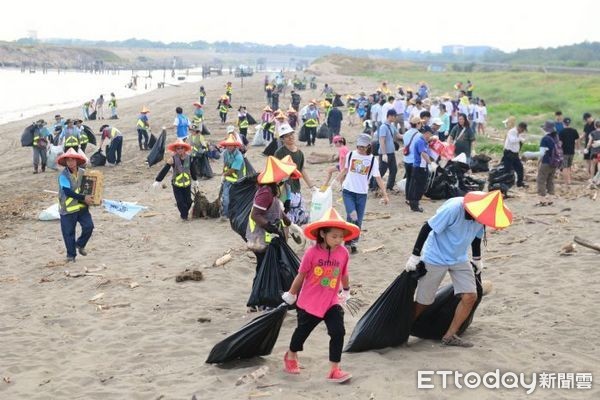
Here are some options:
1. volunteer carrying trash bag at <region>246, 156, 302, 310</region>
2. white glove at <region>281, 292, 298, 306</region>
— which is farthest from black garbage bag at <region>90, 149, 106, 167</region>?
white glove at <region>281, 292, 298, 306</region>

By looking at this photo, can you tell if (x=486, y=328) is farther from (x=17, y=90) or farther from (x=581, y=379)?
(x=17, y=90)

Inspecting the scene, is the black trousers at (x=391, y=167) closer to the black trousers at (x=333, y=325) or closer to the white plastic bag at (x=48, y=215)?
the white plastic bag at (x=48, y=215)

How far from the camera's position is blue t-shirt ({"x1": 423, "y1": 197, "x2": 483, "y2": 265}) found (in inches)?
233

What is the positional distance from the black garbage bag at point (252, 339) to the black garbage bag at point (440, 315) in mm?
1341

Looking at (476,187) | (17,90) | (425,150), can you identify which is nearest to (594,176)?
(476,187)

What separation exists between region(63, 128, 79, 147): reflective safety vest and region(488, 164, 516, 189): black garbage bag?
1094cm

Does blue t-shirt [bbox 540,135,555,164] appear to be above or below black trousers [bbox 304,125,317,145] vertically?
above

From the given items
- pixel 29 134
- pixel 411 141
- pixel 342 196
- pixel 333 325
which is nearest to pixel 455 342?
pixel 333 325

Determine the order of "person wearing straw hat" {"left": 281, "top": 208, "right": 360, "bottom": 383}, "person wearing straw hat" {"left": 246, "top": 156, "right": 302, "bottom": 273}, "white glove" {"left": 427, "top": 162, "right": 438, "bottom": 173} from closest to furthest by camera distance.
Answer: "person wearing straw hat" {"left": 281, "top": 208, "right": 360, "bottom": 383}, "person wearing straw hat" {"left": 246, "top": 156, "right": 302, "bottom": 273}, "white glove" {"left": 427, "top": 162, "right": 438, "bottom": 173}

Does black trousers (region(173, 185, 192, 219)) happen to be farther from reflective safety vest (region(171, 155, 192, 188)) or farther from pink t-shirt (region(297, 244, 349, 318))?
pink t-shirt (region(297, 244, 349, 318))

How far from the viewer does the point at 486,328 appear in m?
6.77

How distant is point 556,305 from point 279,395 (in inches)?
143

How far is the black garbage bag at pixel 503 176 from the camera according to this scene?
13.6m

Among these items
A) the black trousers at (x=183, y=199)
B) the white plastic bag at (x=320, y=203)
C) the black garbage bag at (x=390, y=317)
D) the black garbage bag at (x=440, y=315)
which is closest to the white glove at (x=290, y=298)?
the black garbage bag at (x=390, y=317)
